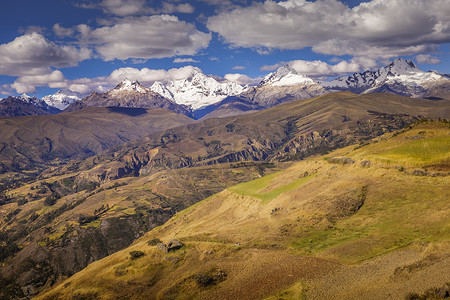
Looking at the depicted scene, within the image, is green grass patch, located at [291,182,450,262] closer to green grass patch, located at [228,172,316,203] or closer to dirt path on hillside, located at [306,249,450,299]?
dirt path on hillside, located at [306,249,450,299]

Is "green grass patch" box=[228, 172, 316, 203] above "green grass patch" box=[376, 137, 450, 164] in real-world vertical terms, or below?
below

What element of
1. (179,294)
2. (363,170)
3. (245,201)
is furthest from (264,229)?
(245,201)

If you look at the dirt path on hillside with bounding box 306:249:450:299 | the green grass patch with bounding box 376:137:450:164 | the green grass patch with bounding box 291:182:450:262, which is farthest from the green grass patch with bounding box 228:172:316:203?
the dirt path on hillside with bounding box 306:249:450:299

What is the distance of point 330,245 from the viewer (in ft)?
190

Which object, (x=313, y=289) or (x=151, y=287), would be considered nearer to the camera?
(x=313, y=289)

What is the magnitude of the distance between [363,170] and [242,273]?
162ft

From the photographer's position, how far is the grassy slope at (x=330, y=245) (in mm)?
44812

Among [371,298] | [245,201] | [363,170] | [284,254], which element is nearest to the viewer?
[371,298]

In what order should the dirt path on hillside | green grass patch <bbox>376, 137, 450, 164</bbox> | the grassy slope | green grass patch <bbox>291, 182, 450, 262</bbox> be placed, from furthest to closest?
green grass patch <bbox>376, 137, 450, 164</bbox>, green grass patch <bbox>291, 182, 450, 262</bbox>, the grassy slope, the dirt path on hillside

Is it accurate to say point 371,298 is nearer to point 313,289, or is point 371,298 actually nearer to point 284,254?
point 313,289

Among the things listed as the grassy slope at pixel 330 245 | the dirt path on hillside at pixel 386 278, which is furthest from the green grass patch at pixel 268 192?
the dirt path on hillside at pixel 386 278

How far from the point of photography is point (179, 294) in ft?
175

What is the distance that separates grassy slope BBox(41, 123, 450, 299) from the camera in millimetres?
44812

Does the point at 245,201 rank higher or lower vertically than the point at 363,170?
lower
